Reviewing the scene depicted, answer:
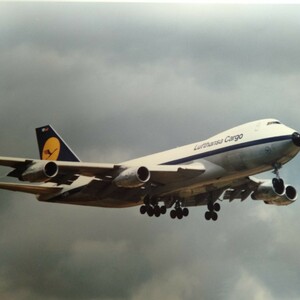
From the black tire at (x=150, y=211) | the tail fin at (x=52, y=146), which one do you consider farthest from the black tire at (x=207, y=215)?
the tail fin at (x=52, y=146)

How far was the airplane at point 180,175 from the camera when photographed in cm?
2245

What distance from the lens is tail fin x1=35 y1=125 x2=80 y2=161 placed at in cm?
2697

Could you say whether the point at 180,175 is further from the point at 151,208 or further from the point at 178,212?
the point at 178,212

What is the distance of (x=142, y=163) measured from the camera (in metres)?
25.1

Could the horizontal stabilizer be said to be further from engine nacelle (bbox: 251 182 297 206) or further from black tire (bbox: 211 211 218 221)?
engine nacelle (bbox: 251 182 297 206)

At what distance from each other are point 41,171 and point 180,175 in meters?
3.97

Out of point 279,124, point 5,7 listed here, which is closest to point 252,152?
point 279,124

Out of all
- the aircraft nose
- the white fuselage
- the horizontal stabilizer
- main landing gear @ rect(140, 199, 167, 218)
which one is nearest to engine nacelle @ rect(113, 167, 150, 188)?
the white fuselage

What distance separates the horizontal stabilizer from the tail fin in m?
1.51

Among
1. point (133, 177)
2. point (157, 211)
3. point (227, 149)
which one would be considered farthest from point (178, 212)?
point (227, 149)

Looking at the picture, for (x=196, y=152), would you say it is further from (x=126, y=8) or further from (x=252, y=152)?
(x=126, y=8)

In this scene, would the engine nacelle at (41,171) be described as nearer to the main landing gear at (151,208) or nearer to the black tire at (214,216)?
the main landing gear at (151,208)

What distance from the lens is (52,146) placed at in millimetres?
27516

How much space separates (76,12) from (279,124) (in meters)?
6.32
